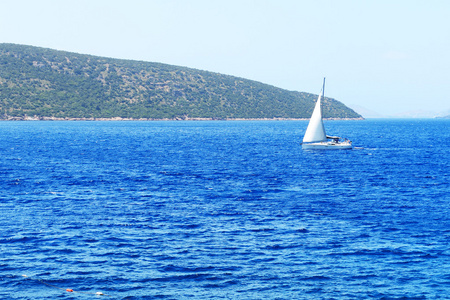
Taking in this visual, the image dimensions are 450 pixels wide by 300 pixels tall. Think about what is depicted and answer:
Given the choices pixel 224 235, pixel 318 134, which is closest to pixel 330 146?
pixel 318 134

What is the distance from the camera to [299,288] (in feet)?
88.3

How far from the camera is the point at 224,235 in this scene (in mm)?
36531

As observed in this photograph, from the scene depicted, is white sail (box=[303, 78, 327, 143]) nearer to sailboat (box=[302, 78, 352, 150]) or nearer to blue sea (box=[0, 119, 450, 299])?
sailboat (box=[302, 78, 352, 150])

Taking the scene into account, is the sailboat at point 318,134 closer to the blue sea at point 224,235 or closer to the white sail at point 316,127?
the white sail at point 316,127

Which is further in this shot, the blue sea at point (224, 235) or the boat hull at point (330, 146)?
the boat hull at point (330, 146)

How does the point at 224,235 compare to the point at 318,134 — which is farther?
the point at 318,134

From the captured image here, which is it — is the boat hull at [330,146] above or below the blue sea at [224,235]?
above

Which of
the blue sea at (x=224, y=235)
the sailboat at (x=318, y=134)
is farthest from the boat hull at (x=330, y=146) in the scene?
the blue sea at (x=224, y=235)

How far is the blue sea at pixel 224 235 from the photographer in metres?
27.2

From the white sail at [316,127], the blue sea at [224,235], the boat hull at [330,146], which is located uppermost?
the white sail at [316,127]

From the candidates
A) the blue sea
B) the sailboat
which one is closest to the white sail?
the sailboat

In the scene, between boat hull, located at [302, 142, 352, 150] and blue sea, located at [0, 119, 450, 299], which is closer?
blue sea, located at [0, 119, 450, 299]

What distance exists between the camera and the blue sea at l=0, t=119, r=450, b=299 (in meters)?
27.2

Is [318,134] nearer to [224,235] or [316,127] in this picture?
[316,127]
